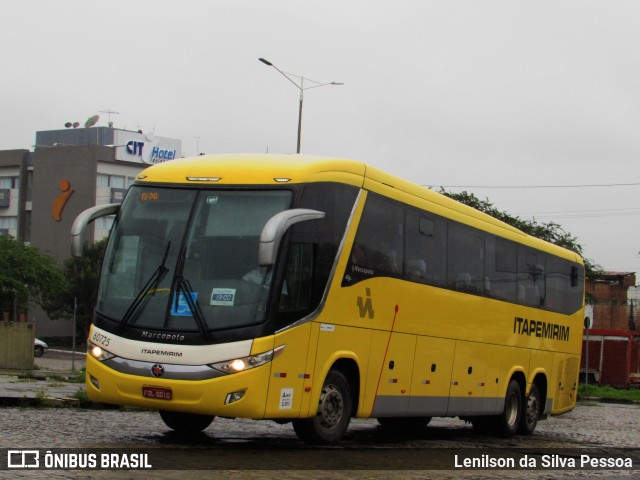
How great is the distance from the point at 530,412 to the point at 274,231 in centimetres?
1079

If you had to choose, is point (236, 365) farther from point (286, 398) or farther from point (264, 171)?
point (264, 171)

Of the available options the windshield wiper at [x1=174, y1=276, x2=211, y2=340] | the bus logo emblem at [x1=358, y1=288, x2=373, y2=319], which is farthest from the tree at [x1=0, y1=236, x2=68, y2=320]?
the windshield wiper at [x1=174, y1=276, x2=211, y2=340]

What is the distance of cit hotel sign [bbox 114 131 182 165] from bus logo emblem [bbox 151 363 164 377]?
262 ft

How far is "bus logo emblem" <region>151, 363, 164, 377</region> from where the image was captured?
38.9 feet

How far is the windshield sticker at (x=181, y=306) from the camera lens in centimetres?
1200

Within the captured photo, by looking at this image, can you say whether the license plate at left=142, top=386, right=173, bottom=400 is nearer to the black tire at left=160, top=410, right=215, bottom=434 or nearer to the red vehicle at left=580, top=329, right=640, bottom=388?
the black tire at left=160, top=410, right=215, bottom=434

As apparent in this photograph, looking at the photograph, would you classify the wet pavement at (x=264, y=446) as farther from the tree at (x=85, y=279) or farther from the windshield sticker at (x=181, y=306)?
the tree at (x=85, y=279)

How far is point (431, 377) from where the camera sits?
52.9ft

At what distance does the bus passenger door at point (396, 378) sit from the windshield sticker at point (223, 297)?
10.6ft

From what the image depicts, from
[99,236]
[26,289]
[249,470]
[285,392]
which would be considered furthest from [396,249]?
[99,236]

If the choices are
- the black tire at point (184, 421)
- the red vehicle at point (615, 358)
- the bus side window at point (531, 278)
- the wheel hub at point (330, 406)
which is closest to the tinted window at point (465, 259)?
the bus side window at point (531, 278)

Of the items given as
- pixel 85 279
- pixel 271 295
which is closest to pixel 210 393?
pixel 271 295

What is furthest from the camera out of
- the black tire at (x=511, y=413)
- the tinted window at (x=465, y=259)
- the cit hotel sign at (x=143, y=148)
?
the cit hotel sign at (x=143, y=148)

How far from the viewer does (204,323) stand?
11852mm
